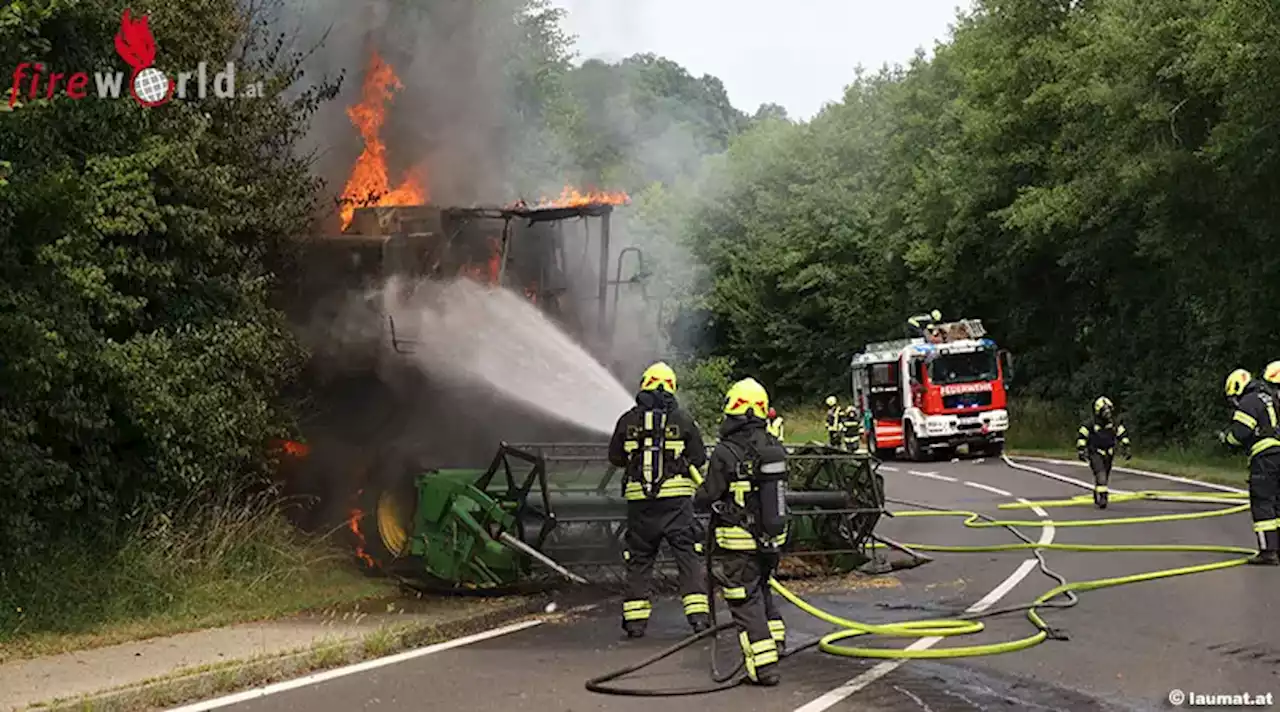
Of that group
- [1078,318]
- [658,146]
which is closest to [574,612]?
[658,146]

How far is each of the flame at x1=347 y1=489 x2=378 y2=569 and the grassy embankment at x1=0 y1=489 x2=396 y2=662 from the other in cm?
37

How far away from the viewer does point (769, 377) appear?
5019 cm

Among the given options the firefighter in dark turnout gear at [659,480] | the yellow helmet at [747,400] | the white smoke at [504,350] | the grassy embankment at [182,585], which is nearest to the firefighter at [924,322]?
the white smoke at [504,350]

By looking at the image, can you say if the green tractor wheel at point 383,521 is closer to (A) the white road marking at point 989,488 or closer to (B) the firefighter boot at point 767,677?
(B) the firefighter boot at point 767,677

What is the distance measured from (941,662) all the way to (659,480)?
2.23 metres

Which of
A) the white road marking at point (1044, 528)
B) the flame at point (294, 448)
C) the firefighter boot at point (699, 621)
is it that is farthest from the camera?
the white road marking at point (1044, 528)

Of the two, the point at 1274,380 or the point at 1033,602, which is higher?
the point at 1274,380

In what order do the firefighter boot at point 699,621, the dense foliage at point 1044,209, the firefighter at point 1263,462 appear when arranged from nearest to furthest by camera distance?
the firefighter boot at point 699,621 → the firefighter at point 1263,462 → the dense foliage at point 1044,209

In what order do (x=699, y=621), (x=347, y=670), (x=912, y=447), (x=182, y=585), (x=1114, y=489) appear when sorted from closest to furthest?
(x=347, y=670) < (x=699, y=621) < (x=182, y=585) < (x=1114, y=489) < (x=912, y=447)

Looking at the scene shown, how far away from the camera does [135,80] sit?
1007 centimetres

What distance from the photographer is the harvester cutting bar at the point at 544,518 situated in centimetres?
1007

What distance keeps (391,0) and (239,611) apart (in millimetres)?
7885

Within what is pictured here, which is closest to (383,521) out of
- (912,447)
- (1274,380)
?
(1274,380)

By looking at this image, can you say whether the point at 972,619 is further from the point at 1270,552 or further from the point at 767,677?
the point at 1270,552
